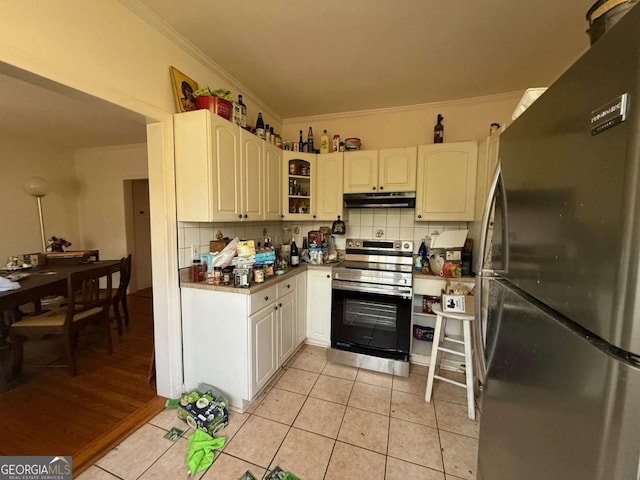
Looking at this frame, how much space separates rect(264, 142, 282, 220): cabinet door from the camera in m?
2.35

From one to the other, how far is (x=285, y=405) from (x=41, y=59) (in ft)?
7.60

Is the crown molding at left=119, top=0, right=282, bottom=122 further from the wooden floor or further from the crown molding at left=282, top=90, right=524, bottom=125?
the wooden floor

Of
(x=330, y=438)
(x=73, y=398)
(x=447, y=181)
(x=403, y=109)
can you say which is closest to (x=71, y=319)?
(x=73, y=398)

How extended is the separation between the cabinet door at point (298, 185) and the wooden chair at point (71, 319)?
6.20ft

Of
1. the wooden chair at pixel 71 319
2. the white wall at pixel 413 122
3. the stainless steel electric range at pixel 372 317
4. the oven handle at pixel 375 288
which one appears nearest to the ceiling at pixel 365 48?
the white wall at pixel 413 122

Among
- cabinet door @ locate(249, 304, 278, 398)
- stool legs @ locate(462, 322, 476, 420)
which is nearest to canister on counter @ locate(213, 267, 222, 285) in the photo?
cabinet door @ locate(249, 304, 278, 398)

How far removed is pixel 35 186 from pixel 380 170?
4.46 m

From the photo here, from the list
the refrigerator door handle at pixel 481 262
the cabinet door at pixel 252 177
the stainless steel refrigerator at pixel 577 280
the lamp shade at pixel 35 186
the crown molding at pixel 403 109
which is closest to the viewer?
the stainless steel refrigerator at pixel 577 280

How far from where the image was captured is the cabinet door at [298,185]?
2635 millimetres

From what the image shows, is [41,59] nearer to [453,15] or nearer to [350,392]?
[453,15]

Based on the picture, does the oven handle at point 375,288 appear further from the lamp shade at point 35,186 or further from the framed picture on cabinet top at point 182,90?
the lamp shade at point 35,186

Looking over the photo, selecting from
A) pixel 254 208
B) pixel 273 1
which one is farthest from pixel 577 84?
pixel 254 208

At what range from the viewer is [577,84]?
0.54 meters

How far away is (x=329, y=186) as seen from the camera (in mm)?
2684
